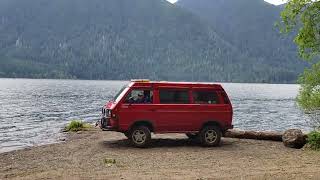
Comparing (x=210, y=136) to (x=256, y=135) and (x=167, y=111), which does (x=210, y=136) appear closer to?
(x=167, y=111)

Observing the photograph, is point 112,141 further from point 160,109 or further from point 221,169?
point 221,169

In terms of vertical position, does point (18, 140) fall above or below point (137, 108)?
below

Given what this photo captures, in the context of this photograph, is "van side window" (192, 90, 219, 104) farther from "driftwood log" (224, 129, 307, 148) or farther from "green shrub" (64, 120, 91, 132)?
"green shrub" (64, 120, 91, 132)

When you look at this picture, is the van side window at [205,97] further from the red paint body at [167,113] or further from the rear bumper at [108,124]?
the rear bumper at [108,124]

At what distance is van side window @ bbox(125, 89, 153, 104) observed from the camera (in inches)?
829

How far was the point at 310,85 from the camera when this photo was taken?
69.3 ft

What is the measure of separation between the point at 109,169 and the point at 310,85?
1099 cm

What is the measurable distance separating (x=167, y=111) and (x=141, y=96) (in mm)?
1454

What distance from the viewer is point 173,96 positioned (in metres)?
21.6

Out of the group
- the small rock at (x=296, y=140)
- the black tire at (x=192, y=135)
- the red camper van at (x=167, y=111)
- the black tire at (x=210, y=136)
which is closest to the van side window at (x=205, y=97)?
the red camper van at (x=167, y=111)

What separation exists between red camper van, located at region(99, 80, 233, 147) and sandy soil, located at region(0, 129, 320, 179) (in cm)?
89

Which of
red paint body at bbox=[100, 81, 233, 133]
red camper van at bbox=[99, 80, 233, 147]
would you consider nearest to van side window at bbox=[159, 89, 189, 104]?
red camper van at bbox=[99, 80, 233, 147]

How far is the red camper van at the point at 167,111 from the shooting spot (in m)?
20.8

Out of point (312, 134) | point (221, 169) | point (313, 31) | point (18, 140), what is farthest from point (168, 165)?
point (18, 140)
